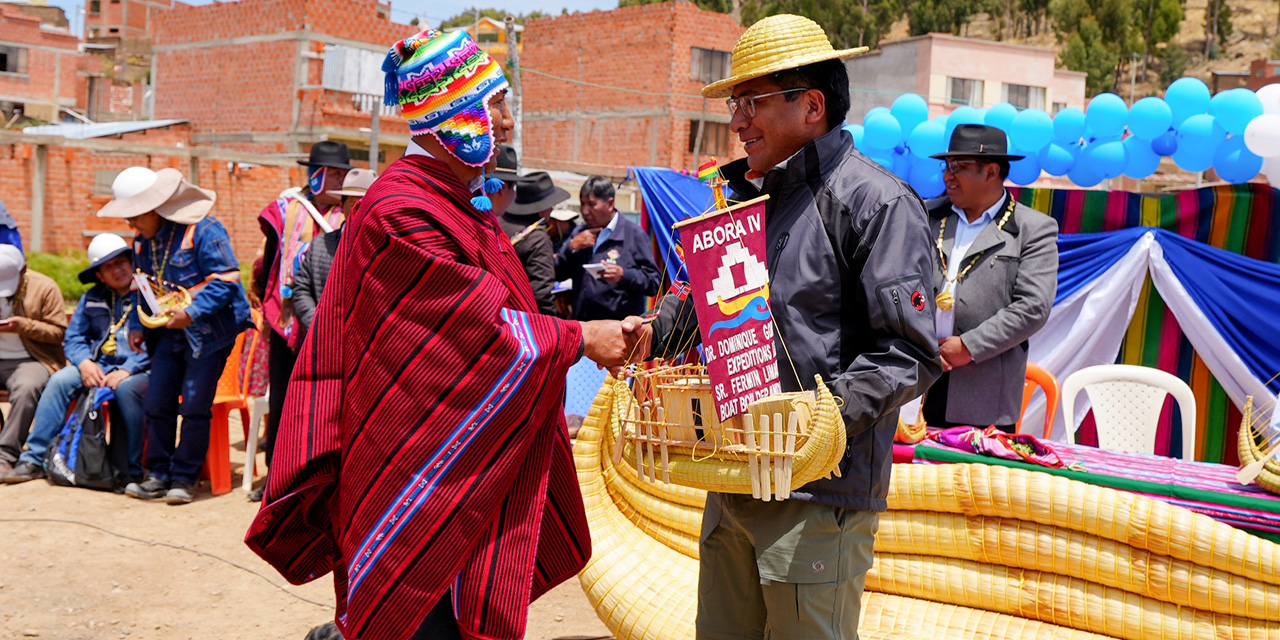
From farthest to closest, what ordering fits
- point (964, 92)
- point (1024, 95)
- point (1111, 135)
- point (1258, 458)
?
1. point (1024, 95)
2. point (964, 92)
3. point (1111, 135)
4. point (1258, 458)

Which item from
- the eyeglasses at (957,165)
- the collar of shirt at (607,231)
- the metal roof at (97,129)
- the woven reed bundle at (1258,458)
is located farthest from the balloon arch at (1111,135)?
the metal roof at (97,129)

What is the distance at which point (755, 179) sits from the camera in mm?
2664

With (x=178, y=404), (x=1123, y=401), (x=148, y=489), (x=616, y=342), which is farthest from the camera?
(x=178, y=404)

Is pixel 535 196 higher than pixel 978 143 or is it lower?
lower

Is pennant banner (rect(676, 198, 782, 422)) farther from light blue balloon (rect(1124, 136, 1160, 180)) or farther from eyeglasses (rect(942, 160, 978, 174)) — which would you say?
light blue balloon (rect(1124, 136, 1160, 180))

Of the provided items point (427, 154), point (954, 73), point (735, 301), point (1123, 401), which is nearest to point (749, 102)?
point (735, 301)

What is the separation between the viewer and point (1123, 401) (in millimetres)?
5383

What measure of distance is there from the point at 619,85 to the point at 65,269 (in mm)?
22830

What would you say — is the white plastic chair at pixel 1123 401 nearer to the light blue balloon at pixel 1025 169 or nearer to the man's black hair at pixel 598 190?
the light blue balloon at pixel 1025 169

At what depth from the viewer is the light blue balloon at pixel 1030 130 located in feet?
22.1

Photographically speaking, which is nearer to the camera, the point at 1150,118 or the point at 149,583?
the point at 149,583

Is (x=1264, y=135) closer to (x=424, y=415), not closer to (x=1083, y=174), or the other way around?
(x=1083, y=174)

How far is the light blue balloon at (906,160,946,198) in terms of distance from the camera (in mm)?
7312

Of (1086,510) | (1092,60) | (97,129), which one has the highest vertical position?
(1092,60)
